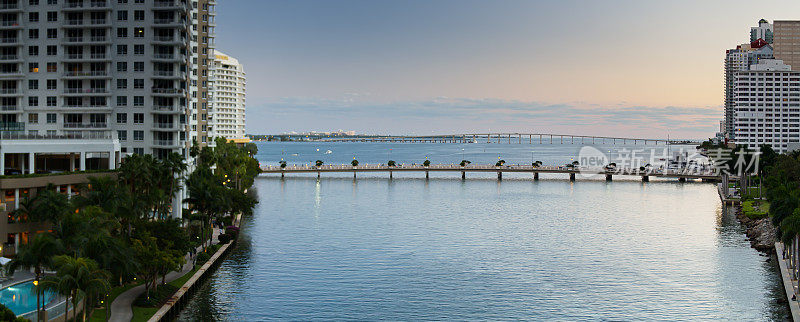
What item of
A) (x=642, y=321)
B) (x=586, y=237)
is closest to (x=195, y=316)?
(x=642, y=321)

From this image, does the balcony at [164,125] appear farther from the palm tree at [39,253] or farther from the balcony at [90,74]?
the palm tree at [39,253]

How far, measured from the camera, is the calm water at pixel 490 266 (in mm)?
69250

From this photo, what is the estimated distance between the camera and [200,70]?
13462 centimetres

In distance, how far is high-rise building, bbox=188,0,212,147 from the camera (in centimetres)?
13012

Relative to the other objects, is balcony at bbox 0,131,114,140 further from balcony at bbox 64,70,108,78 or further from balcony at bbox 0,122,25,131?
balcony at bbox 64,70,108,78

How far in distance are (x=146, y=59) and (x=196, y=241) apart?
95.1ft

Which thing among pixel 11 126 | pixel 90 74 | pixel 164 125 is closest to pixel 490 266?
pixel 164 125

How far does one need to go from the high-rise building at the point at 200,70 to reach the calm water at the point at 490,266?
19842 mm

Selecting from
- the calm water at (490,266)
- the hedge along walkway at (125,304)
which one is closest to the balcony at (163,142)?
the calm water at (490,266)

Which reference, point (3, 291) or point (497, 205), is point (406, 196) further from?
point (3, 291)

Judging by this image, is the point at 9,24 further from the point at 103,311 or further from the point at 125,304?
the point at 103,311

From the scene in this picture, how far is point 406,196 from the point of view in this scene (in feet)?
580

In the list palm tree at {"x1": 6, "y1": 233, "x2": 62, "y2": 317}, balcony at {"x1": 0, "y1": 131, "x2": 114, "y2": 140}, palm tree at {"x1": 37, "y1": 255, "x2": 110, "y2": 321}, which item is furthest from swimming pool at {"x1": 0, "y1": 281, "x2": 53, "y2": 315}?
balcony at {"x1": 0, "y1": 131, "x2": 114, "y2": 140}

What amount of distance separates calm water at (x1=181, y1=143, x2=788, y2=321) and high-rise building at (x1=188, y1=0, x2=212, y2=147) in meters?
19.8
